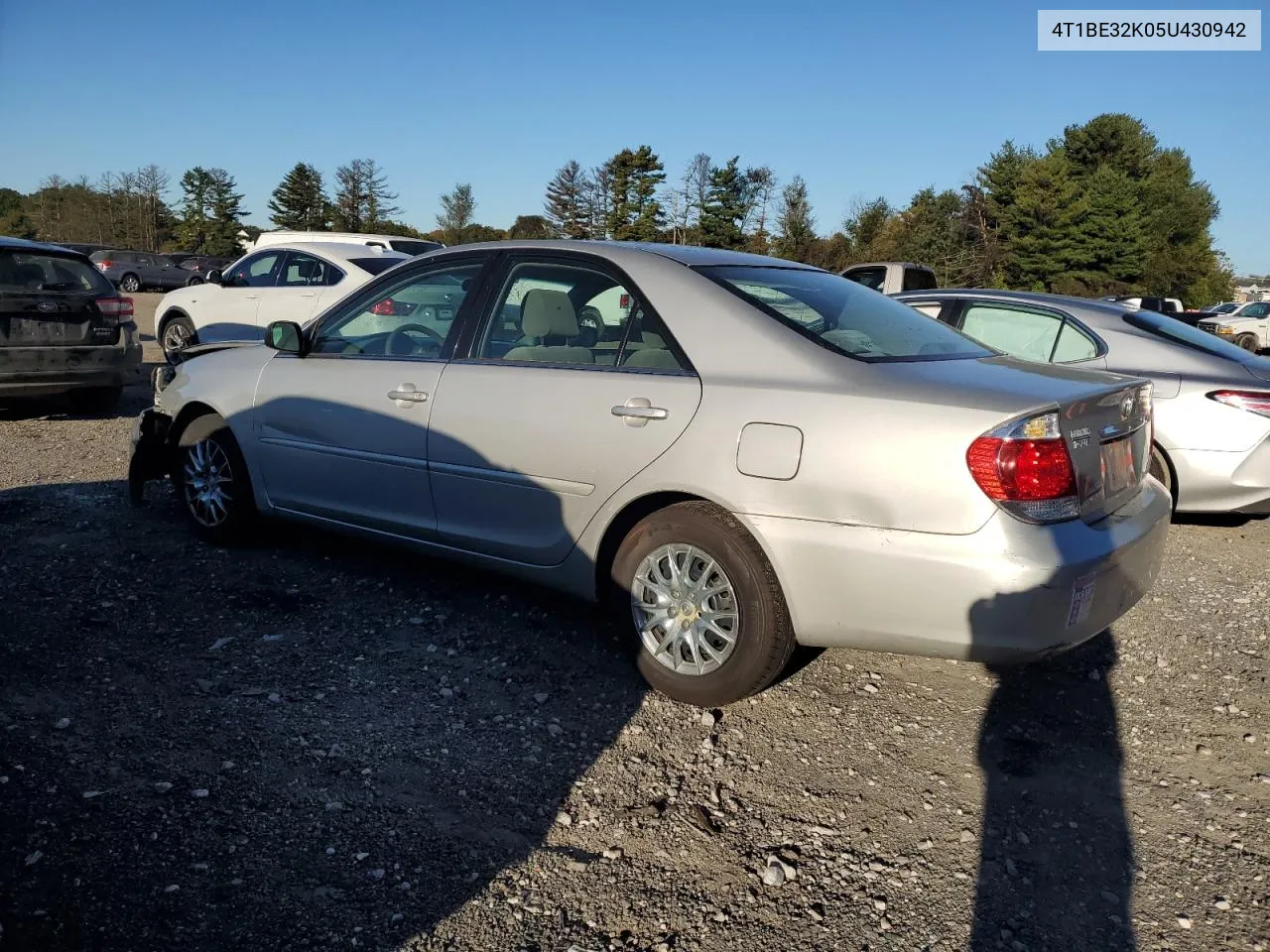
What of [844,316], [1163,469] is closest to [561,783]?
[844,316]

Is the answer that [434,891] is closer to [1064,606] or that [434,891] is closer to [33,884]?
[33,884]

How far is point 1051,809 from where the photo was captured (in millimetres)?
2984

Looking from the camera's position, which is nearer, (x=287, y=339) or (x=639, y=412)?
(x=639, y=412)

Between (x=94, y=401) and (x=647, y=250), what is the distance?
24.5 ft

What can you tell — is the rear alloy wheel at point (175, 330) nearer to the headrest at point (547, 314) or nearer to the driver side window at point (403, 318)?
the driver side window at point (403, 318)

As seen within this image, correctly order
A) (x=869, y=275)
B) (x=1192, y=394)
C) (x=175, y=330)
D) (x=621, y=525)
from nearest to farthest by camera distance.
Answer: (x=621, y=525)
(x=1192, y=394)
(x=175, y=330)
(x=869, y=275)

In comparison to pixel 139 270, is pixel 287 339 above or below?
below

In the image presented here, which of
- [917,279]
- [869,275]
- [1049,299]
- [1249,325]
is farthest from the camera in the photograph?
[1249,325]

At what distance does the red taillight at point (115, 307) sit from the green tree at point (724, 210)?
49419 millimetres

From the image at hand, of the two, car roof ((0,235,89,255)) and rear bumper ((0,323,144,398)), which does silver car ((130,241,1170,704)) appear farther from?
car roof ((0,235,89,255))

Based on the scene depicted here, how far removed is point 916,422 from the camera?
3.07 m

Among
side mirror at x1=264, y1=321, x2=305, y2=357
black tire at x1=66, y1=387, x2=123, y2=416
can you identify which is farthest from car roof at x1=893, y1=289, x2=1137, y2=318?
black tire at x1=66, y1=387, x2=123, y2=416

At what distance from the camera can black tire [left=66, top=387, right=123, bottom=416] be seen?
9305mm

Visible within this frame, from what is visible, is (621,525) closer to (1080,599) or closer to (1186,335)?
(1080,599)
